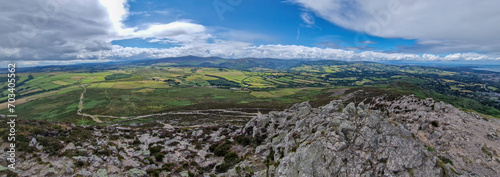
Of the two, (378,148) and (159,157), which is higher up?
(378,148)

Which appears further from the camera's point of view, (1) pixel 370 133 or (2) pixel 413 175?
(1) pixel 370 133

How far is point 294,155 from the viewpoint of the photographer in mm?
21828

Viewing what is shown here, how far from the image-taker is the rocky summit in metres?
20.2

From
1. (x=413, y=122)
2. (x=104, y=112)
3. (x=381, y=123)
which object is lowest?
(x=104, y=112)

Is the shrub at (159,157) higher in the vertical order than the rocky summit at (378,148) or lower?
lower

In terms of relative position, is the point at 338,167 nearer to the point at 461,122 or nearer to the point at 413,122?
the point at 413,122

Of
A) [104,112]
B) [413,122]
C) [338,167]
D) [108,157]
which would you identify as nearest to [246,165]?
[338,167]

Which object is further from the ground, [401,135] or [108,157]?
[401,135]

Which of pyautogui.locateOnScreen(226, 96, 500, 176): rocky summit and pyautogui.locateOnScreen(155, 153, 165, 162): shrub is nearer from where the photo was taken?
pyautogui.locateOnScreen(226, 96, 500, 176): rocky summit

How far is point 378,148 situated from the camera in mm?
21797

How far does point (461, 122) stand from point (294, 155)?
32637mm

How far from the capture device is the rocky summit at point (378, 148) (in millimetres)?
20172

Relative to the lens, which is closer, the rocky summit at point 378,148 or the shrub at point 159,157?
the rocky summit at point 378,148

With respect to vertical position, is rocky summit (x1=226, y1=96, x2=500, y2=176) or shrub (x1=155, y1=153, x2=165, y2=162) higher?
rocky summit (x1=226, y1=96, x2=500, y2=176)
